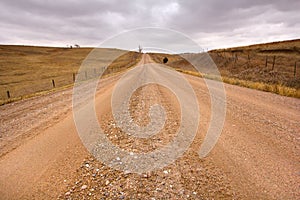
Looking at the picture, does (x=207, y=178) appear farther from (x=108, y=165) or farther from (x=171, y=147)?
(x=108, y=165)

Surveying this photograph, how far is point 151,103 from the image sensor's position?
21.3ft

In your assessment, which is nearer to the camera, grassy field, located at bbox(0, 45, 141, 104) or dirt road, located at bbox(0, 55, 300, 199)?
dirt road, located at bbox(0, 55, 300, 199)

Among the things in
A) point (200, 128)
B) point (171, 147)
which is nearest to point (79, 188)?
point (171, 147)

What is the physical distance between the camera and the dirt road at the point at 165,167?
243cm

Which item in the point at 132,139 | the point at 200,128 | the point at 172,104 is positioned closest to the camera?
the point at 132,139

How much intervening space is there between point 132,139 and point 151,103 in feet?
8.98

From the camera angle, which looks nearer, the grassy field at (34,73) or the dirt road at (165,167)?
the dirt road at (165,167)

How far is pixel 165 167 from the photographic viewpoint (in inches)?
114

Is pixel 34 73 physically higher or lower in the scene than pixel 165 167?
higher

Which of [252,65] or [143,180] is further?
[252,65]

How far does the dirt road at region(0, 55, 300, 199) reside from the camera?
7.98 ft

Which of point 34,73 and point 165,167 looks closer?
point 165,167

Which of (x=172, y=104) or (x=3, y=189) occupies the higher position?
(x=172, y=104)

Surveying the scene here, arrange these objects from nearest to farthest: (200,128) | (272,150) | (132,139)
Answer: (272,150) → (132,139) → (200,128)
